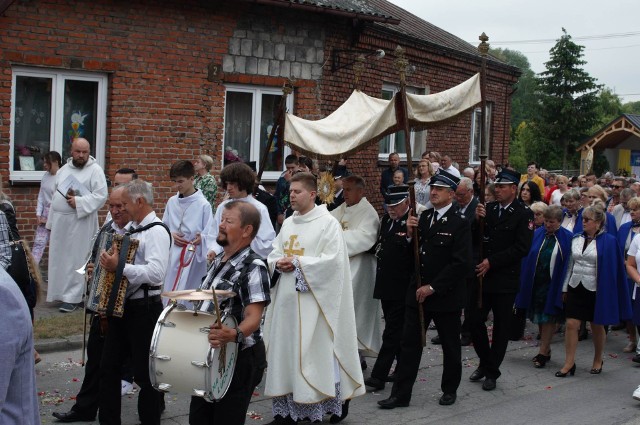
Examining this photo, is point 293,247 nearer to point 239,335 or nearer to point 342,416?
point 342,416

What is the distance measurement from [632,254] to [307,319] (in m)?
4.37

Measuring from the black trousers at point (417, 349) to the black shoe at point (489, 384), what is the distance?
2.20 ft

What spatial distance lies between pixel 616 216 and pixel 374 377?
18.4 ft

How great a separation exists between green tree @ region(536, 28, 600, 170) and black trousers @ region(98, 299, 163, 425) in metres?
52.4

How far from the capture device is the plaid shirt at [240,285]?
512 cm

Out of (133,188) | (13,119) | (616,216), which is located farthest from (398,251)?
(13,119)

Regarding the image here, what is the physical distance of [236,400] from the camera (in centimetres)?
512


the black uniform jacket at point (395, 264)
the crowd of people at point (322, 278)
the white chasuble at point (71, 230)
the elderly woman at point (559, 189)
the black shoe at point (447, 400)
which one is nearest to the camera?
the crowd of people at point (322, 278)

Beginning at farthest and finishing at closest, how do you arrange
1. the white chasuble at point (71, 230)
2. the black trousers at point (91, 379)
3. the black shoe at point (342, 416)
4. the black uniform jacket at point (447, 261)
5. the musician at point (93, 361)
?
1. the white chasuble at point (71, 230)
2. the black uniform jacket at point (447, 261)
3. the black shoe at point (342, 416)
4. the black trousers at point (91, 379)
5. the musician at point (93, 361)

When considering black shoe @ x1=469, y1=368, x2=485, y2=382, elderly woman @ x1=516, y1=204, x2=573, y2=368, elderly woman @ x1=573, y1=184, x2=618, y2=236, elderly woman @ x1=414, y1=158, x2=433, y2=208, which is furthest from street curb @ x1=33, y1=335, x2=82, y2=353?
elderly woman @ x1=573, y1=184, x2=618, y2=236

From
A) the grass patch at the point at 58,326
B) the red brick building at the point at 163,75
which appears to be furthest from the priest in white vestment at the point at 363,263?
the grass patch at the point at 58,326

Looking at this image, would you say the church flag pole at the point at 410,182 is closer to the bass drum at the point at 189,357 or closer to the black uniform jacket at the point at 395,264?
the black uniform jacket at the point at 395,264

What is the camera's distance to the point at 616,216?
1246 cm

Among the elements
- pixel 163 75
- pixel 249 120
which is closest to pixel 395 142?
pixel 249 120
